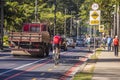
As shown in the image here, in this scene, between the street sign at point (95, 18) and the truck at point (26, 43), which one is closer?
the street sign at point (95, 18)

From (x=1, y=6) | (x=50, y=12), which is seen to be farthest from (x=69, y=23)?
(x=1, y=6)

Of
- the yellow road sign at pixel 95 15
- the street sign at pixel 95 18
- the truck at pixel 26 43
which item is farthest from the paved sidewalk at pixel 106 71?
the truck at pixel 26 43

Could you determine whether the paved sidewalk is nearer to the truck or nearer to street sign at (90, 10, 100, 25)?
street sign at (90, 10, 100, 25)

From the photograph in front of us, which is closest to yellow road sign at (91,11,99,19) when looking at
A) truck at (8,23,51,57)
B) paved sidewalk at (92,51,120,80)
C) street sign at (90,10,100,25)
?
street sign at (90,10,100,25)

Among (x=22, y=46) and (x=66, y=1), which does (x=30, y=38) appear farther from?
(x=66, y=1)

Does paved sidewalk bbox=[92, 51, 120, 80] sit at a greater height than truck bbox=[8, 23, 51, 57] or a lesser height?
lesser

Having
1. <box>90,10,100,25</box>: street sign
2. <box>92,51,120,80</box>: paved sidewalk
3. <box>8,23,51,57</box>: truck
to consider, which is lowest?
<box>92,51,120,80</box>: paved sidewalk

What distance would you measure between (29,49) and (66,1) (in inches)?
4392

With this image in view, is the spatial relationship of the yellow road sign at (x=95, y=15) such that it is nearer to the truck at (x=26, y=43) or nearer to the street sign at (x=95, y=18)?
the street sign at (x=95, y=18)

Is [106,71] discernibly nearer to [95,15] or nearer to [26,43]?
[95,15]

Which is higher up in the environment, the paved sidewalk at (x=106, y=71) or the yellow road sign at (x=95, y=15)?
the yellow road sign at (x=95, y=15)

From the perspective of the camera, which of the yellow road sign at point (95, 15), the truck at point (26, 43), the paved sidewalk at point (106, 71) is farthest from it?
the truck at point (26, 43)

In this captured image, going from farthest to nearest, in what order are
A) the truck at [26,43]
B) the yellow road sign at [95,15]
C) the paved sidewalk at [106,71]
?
the truck at [26,43], the yellow road sign at [95,15], the paved sidewalk at [106,71]

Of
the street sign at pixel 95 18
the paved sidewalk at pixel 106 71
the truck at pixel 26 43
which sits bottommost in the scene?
the paved sidewalk at pixel 106 71
